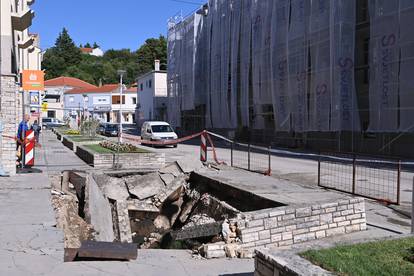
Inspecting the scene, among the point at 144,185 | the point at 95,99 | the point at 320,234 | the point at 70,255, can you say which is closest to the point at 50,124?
the point at 95,99

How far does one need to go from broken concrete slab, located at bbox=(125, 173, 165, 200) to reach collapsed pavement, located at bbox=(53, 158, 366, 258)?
0.03 m

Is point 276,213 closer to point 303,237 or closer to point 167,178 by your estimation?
point 303,237

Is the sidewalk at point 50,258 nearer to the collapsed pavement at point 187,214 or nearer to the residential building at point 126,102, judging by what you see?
the collapsed pavement at point 187,214

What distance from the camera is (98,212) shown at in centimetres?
1109

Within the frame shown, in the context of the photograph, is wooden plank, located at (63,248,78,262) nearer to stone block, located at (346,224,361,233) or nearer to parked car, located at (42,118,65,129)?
stone block, located at (346,224,361,233)

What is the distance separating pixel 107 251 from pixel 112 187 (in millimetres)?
8063

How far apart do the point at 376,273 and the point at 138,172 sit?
1159cm

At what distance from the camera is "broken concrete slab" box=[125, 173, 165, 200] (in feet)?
47.3

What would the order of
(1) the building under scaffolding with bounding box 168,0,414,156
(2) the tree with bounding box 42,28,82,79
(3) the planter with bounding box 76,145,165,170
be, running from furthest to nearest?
(2) the tree with bounding box 42,28,82,79
(1) the building under scaffolding with bounding box 168,0,414,156
(3) the planter with bounding box 76,145,165,170

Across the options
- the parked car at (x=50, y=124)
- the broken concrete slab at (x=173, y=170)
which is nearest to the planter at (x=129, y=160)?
the broken concrete slab at (x=173, y=170)

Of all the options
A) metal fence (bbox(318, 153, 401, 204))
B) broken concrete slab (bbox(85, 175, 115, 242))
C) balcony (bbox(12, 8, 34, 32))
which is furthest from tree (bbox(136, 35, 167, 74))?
broken concrete slab (bbox(85, 175, 115, 242))

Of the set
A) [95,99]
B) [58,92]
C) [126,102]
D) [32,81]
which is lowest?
[32,81]

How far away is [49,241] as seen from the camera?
6.66 metres

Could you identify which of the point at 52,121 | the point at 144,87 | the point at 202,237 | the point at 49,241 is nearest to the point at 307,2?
the point at 202,237
